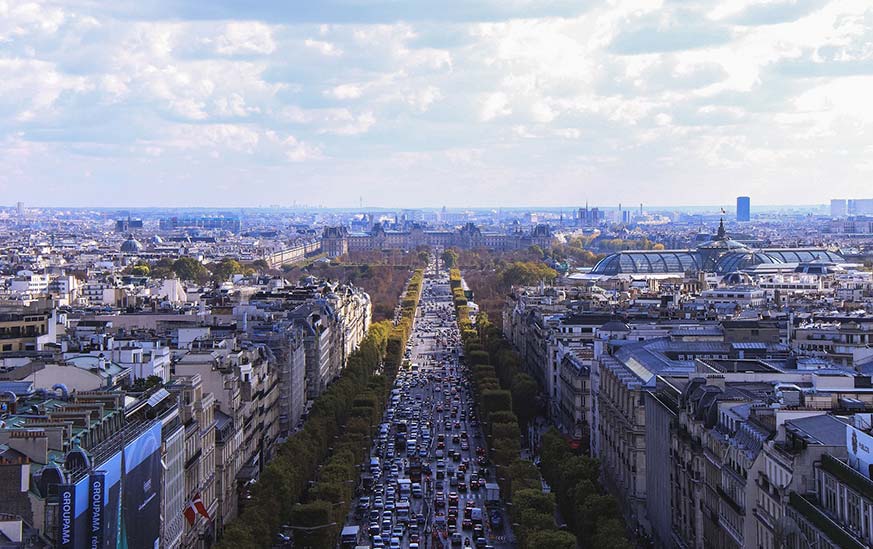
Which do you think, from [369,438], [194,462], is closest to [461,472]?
[369,438]

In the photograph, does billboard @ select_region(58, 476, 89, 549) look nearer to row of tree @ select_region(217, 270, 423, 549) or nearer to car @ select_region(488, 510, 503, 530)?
row of tree @ select_region(217, 270, 423, 549)

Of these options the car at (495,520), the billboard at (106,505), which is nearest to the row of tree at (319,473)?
the car at (495,520)

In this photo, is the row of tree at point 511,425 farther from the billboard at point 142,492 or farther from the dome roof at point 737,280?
the dome roof at point 737,280

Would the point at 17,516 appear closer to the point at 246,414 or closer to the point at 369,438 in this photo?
the point at 246,414

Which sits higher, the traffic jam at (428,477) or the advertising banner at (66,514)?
the advertising banner at (66,514)

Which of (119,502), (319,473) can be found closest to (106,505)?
(119,502)
